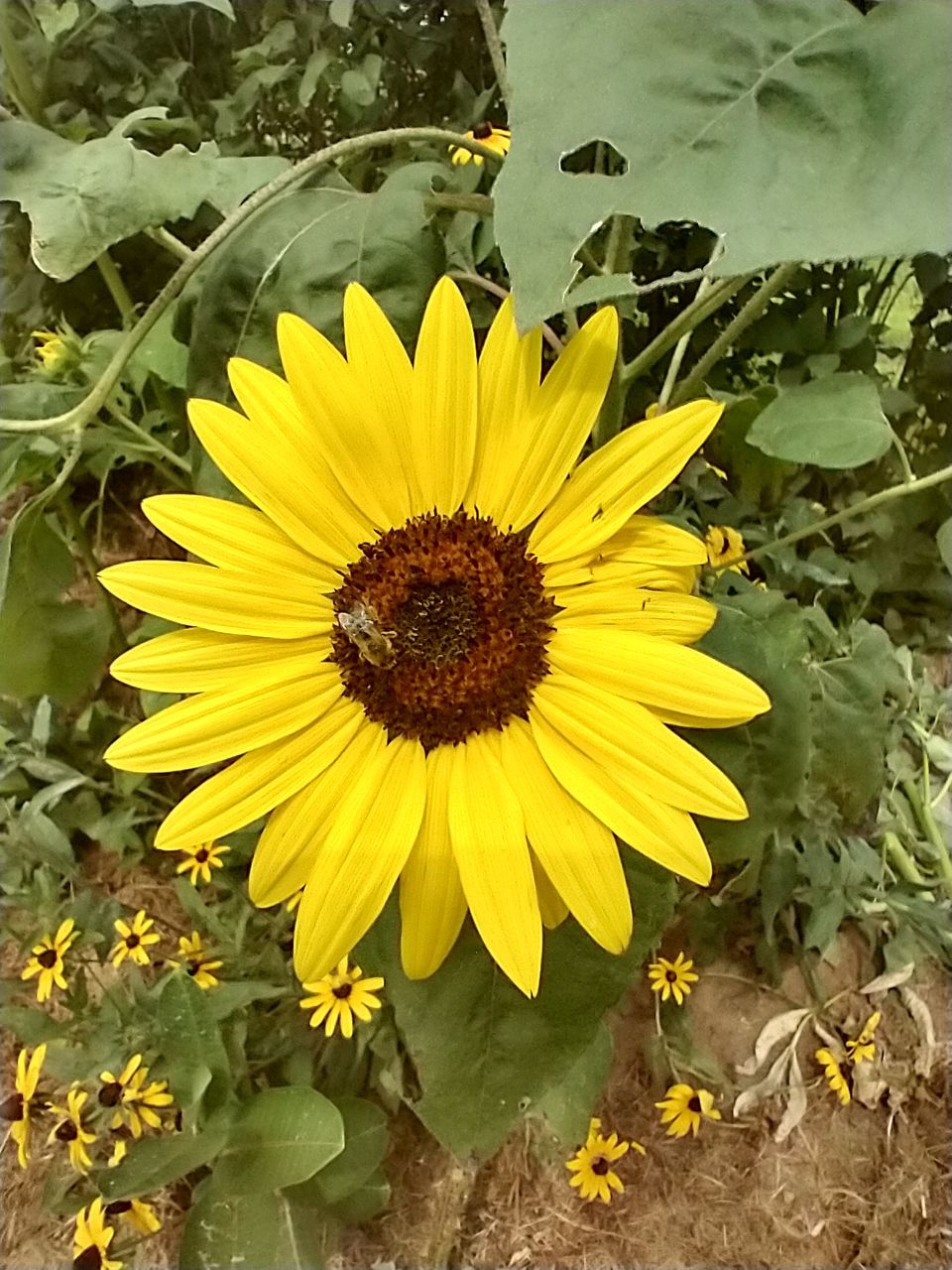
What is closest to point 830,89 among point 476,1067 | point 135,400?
point 476,1067

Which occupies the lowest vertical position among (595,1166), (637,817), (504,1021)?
(595,1166)

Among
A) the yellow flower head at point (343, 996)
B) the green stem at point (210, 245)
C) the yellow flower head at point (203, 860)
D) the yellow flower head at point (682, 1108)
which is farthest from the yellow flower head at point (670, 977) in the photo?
the green stem at point (210, 245)

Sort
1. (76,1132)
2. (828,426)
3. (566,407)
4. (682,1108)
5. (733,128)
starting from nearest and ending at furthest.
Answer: (733,128) < (566,407) < (828,426) < (76,1132) < (682,1108)

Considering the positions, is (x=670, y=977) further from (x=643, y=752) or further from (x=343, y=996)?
(x=643, y=752)

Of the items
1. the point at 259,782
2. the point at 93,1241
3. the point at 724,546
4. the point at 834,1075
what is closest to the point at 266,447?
the point at 259,782

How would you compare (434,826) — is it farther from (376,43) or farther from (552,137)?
(376,43)

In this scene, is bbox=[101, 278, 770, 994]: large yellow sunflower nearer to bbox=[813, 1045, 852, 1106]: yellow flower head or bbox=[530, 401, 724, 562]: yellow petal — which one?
bbox=[530, 401, 724, 562]: yellow petal
